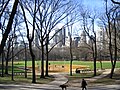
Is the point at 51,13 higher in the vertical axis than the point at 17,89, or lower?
higher

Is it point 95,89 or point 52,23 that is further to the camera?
point 52,23

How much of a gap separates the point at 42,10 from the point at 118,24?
1439cm

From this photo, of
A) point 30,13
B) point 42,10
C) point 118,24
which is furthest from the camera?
point 118,24

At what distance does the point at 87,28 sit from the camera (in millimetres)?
51812

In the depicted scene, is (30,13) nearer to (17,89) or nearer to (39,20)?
(39,20)

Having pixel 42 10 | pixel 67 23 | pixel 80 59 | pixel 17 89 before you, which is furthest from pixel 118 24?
pixel 80 59

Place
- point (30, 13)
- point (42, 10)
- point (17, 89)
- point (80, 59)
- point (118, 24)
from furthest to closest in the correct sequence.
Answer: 1. point (80, 59)
2. point (118, 24)
3. point (42, 10)
4. point (30, 13)
5. point (17, 89)

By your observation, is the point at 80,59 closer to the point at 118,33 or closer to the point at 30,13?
the point at 118,33

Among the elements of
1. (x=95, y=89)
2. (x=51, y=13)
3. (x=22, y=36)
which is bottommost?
(x=95, y=89)

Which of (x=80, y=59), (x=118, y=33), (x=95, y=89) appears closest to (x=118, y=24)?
(x=118, y=33)

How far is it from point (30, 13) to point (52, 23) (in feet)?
21.3

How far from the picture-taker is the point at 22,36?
48.1 m

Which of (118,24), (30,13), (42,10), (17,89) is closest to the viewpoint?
(17,89)

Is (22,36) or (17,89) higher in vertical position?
(22,36)
